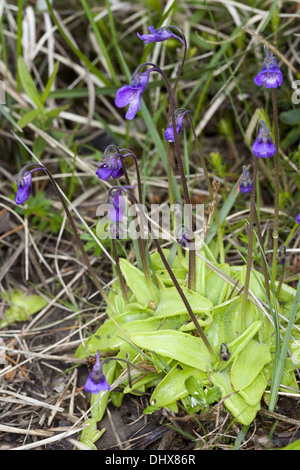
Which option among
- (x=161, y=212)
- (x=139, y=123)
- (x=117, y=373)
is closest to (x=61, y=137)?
(x=139, y=123)

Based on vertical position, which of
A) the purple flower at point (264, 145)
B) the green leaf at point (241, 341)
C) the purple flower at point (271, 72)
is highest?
the purple flower at point (271, 72)

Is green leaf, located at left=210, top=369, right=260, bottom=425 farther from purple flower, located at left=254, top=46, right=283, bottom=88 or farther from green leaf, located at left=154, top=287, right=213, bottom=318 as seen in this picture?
purple flower, located at left=254, top=46, right=283, bottom=88

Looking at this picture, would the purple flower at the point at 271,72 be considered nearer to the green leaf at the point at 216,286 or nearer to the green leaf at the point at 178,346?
the green leaf at the point at 216,286

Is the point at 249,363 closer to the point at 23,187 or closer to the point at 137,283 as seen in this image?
the point at 137,283

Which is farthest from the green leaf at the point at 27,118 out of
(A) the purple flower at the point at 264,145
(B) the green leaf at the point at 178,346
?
(A) the purple flower at the point at 264,145

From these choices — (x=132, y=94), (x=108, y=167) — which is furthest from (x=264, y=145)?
(x=108, y=167)

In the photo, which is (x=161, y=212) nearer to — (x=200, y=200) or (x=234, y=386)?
(x=200, y=200)

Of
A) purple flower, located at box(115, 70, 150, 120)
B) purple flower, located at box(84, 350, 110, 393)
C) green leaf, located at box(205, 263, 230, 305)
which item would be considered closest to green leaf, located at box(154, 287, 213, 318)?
green leaf, located at box(205, 263, 230, 305)
